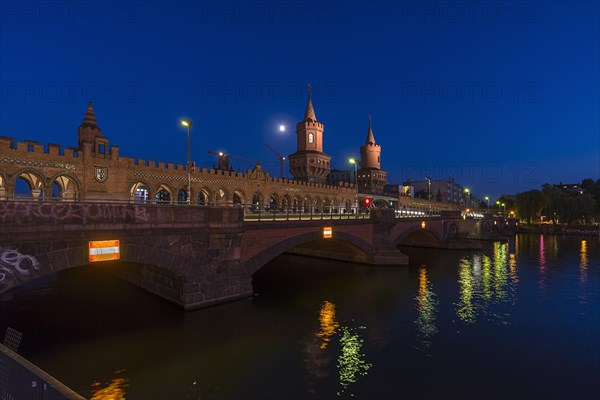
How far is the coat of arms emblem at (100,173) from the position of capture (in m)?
33.7

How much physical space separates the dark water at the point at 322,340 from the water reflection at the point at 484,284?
0.94 feet

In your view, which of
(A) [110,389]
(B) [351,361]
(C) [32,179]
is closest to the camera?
(A) [110,389]

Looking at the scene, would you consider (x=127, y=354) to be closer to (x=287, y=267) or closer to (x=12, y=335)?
(x=12, y=335)

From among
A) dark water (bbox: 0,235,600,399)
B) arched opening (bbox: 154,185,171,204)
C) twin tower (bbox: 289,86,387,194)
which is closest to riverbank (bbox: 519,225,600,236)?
twin tower (bbox: 289,86,387,194)

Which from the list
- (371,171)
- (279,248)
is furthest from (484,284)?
(371,171)

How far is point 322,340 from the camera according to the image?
55.7 feet

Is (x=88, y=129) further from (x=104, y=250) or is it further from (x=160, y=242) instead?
(x=104, y=250)

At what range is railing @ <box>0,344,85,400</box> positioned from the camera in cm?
583

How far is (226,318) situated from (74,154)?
24.9 meters

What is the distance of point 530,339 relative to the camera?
1777cm

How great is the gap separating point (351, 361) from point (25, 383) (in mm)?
11832

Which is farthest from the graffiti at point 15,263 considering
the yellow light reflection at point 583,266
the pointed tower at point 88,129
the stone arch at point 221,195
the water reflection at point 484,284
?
the yellow light reflection at point 583,266

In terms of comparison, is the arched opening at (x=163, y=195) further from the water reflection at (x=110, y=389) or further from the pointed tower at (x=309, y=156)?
the pointed tower at (x=309, y=156)

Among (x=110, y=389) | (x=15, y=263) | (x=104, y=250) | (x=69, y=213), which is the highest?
(x=69, y=213)
